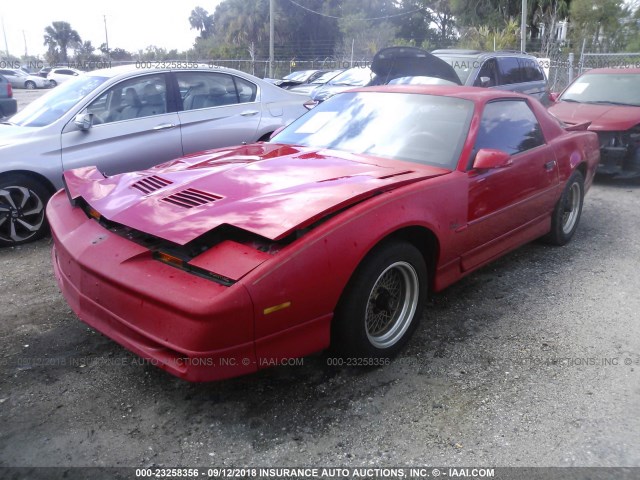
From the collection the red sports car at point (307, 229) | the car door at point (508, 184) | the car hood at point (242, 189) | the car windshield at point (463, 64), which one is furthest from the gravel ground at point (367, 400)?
the car windshield at point (463, 64)

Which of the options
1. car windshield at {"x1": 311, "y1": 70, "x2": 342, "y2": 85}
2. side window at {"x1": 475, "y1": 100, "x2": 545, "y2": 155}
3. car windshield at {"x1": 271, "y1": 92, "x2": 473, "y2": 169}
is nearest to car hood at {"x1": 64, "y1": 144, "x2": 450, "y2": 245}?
car windshield at {"x1": 271, "y1": 92, "x2": 473, "y2": 169}

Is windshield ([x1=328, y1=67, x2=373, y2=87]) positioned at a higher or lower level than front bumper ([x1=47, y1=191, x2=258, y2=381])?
higher

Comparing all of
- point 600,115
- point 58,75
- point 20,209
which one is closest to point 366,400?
point 20,209

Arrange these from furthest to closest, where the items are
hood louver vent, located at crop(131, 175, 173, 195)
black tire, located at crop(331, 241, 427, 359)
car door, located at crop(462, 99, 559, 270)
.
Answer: car door, located at crop(462, 99, 559, 270)
hood louver vent, located at crop(131, 175, 173, 195)
black tire, located at crop(331, 241, 427, 359)

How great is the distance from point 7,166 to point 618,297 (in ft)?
16.3

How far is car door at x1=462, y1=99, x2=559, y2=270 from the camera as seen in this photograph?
349 centimetres

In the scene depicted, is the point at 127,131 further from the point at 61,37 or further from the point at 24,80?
the point at 61,37

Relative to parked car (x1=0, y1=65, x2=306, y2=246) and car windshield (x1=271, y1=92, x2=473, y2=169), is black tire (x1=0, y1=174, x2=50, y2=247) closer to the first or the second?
parked car (x1=0, y1=65, x2=306, y2=246)

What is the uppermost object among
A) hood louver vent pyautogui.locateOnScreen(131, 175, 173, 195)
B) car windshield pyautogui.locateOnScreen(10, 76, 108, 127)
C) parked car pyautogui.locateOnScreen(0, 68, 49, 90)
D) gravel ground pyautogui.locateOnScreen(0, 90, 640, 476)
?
parked car pyautogui.locateOnScreen(0, 68, 49, 90)

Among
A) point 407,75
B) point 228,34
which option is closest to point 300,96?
point 407,75

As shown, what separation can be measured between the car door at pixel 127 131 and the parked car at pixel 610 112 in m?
4.93

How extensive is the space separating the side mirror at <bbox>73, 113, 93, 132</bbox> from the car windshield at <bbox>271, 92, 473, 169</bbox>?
202 cm

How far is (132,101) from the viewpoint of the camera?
17.9 feet

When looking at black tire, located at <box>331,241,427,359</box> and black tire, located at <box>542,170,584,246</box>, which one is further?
black tire, located at <box>542,170,584,246</box>
